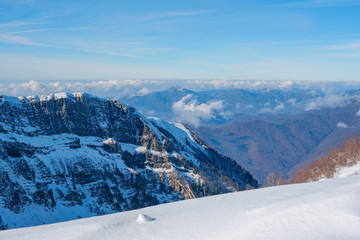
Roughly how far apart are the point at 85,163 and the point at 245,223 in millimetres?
108964

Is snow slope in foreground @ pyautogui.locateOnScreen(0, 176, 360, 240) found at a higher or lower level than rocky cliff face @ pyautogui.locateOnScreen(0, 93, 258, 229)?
higher

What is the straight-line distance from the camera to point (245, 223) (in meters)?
19.9

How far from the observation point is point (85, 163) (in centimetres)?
11488

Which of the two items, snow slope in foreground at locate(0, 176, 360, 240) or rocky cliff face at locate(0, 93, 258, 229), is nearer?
snow slope in foreground at locate(0, 176, 360, 240)

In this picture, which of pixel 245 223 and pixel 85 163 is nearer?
pixel 245 223

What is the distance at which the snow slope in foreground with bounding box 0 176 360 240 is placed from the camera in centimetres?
1753

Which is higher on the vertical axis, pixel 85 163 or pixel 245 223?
pixel 245 223

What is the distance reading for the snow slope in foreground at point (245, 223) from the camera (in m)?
17.5

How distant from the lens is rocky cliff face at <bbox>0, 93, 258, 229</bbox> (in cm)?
9706

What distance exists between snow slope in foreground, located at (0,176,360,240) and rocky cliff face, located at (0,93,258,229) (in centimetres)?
8199

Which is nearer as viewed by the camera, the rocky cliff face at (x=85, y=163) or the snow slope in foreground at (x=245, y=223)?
the snow slope in foreground at (x=245, y=223)

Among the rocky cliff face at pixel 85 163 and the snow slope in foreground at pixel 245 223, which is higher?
the snow slope in foreground at pixel 245 223

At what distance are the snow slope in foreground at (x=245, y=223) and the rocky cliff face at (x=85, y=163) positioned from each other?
8199 centimetres

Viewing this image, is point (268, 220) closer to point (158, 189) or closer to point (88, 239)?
point (88, 239)
